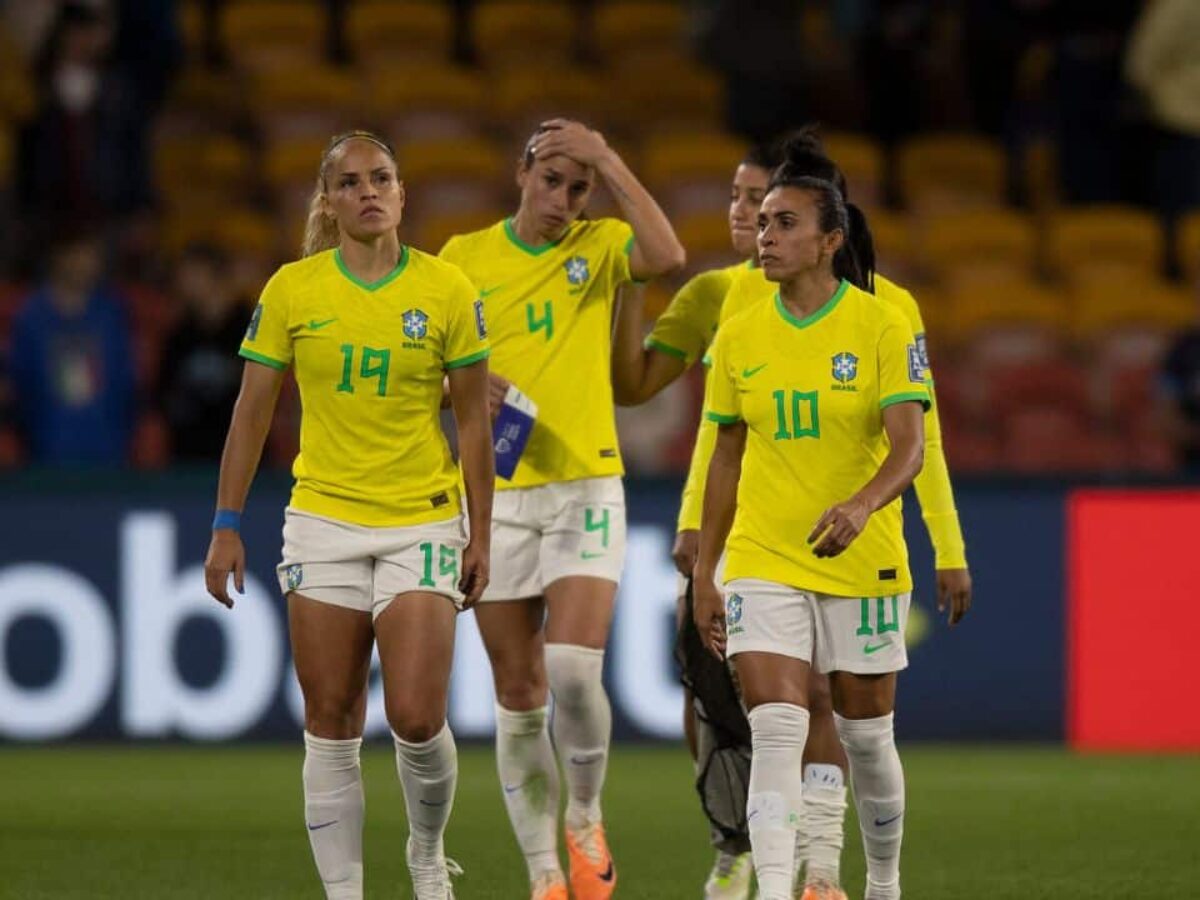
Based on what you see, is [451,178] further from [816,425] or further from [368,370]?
[816,425]

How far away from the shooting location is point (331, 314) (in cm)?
681

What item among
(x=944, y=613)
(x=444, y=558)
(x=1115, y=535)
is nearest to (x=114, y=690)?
(x=944, y=613)

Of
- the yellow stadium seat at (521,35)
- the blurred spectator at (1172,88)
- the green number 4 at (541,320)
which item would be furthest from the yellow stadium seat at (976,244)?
the green number 4 at (541,320)

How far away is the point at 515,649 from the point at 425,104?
29.7 feet

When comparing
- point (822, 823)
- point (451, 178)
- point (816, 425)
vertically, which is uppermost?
point (451, 178)

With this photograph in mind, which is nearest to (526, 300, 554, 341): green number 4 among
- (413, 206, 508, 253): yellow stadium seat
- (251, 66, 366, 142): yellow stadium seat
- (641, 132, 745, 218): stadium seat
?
(413, 206, 508, 253): yellow stadium seat

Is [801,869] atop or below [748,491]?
below

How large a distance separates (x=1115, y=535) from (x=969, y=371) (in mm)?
2492

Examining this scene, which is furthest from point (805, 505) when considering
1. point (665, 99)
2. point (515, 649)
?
point (665, 99)

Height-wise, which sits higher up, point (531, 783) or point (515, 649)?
point (515, 649)

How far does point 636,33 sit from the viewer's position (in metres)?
17.3

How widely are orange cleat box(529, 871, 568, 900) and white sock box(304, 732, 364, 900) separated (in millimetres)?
932

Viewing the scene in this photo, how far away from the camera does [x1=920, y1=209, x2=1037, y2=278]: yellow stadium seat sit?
15969 millimetres

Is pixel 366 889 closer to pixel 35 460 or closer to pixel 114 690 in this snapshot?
pixel 114 690
